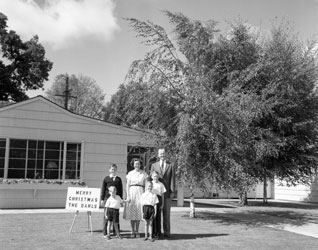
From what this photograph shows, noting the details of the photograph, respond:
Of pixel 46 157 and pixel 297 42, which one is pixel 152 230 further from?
pixel 297 42

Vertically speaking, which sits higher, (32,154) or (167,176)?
(32,154)

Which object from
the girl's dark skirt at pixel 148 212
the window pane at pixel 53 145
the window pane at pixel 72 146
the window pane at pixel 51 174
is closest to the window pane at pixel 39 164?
the window pane at pixel 51 174

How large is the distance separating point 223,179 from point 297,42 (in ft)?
25.1

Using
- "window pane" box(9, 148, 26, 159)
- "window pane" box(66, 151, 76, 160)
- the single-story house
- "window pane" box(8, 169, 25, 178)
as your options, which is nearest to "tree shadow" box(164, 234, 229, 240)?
the single-story house

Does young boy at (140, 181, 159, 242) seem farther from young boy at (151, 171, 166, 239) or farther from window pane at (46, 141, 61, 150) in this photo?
window pane at (46, 141, 61, 150)

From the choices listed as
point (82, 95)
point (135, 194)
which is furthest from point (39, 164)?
point (82, 95)

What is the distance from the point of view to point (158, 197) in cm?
899

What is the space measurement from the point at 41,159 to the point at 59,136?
3.32ft

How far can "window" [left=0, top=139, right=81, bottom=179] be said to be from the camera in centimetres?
1458

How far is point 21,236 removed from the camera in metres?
8.83

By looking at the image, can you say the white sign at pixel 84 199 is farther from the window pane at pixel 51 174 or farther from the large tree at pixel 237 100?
the window pane at pixel 51 174

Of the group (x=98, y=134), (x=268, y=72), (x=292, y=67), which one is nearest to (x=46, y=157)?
(x=98, y=134)

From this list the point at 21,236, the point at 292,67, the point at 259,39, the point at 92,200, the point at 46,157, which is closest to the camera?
the point at 21,236

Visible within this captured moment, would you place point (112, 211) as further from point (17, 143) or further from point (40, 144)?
point (17, 143)
